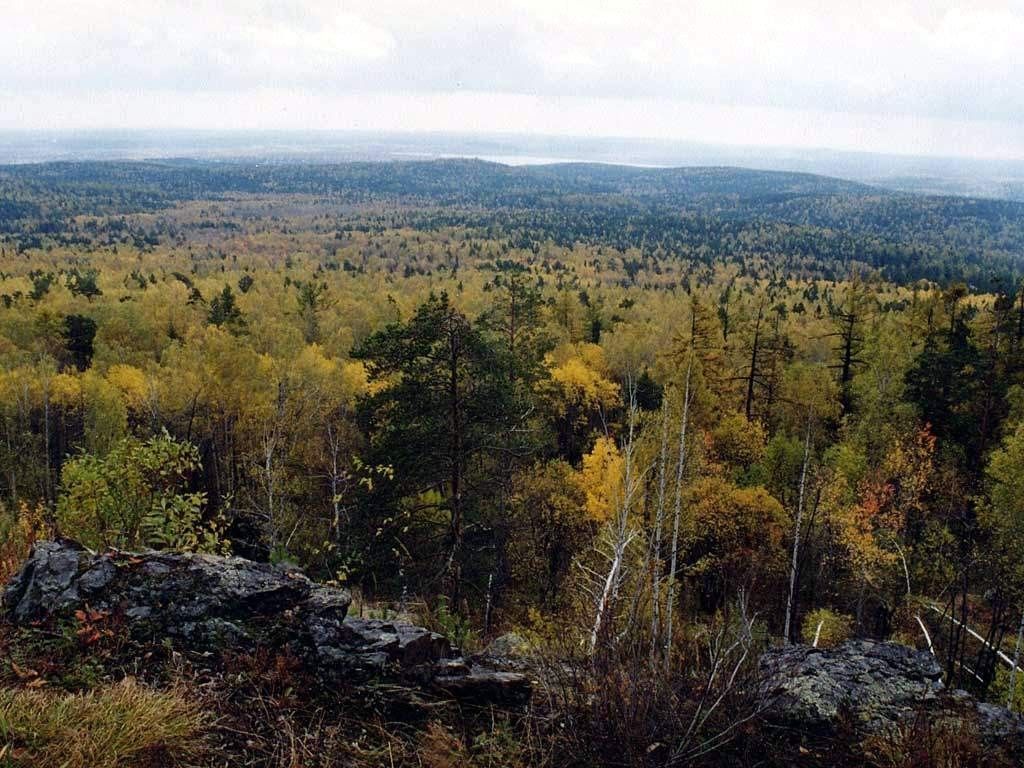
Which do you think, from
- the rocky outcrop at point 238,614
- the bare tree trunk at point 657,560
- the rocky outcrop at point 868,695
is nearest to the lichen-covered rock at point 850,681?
the rocky outcrop at point 868,695

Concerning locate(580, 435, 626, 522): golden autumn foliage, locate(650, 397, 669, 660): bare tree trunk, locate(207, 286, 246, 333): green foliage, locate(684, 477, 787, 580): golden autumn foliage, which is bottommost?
locate(684, 477, 787, 580): golden autumn foliage

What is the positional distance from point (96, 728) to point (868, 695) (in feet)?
19.1

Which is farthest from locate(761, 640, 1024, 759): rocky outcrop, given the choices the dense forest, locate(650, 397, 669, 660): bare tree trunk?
locate(650, 397, 669, 660): bare tree trunk

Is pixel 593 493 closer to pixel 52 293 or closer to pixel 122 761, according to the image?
pixel 122 761

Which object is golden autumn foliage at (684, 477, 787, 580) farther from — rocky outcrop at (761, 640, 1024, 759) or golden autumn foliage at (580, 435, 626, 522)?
rocky outcrop at (761, 640, 1024, 759)

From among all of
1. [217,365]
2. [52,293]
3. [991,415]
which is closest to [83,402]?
[217,365]

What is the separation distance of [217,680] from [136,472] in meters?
5.68

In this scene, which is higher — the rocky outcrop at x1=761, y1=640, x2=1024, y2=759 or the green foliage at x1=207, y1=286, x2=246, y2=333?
the rocky outcrop at x1=761, y1=640, x2=1024, y2=759

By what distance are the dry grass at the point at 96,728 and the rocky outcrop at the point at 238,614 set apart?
1.09 meters

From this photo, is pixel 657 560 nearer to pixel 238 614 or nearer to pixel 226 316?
pixel 238 614

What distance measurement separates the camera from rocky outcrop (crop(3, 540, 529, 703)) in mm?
5547

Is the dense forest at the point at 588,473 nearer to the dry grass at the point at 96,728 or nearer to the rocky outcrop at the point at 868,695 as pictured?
the rocky outcrop at the point at 868,695

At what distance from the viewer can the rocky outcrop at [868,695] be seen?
5.29 meters

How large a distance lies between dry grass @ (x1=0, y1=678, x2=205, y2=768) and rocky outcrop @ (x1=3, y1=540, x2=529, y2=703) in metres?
1.09
